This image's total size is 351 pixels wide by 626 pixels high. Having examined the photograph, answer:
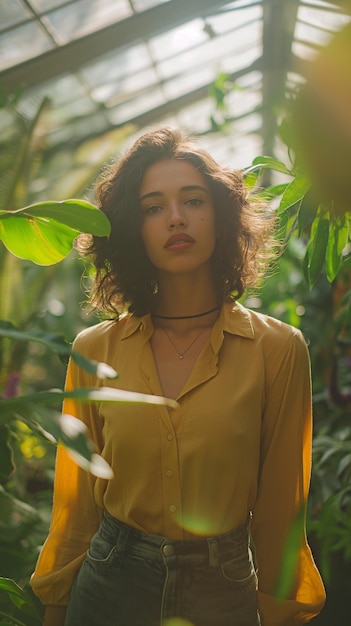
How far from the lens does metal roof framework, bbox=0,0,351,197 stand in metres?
4.50

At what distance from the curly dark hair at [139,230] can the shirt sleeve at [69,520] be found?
0.23 m

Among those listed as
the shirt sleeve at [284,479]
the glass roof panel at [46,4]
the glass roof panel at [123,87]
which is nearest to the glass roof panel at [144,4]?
the glass roof panel at [46,4]

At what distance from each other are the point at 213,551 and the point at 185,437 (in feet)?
0.63

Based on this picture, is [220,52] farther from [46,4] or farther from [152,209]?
[152,209]

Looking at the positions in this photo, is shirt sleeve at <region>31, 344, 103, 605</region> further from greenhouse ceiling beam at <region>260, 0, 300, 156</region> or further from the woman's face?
greenhouse ceiling beam at <region>260, 0, 300, 156</region>

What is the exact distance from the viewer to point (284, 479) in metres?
1.20

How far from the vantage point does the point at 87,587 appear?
1228mm

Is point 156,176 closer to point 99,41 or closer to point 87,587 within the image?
point 87,587

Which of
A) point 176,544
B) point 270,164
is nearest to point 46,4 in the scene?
point 270,164

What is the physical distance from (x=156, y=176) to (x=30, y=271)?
226cm

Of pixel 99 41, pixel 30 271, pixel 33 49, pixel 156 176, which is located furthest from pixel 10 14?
pixel 156 176

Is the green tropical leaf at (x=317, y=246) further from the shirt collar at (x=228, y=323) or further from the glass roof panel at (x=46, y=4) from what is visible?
the glass roof panel at (x=46, y=4)

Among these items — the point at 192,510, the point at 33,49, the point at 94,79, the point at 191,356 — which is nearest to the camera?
the point at 192,510

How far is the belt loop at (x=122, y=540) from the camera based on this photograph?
3.92ft
